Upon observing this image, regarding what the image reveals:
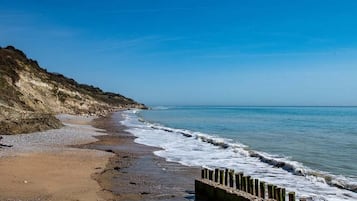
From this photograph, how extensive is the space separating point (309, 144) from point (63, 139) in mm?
17057

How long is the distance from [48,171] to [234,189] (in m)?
7.71

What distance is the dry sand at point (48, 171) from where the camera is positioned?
1145 centimetres

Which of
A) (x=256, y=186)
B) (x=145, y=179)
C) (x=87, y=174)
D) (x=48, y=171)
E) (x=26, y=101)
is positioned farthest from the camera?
(x=26, y=101)

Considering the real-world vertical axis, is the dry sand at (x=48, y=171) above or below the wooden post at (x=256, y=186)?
below

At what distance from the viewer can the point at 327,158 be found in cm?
2167

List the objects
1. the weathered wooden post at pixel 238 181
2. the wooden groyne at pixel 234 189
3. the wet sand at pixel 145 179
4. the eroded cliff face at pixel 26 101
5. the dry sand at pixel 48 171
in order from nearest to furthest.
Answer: the wooden groyne at pixel 234 189 → the weathered wooden post at pixel 238 181 → the dry sand at pixel 48 171 → the wet sand at pixel 145 179 → the eroded cliff face at pixel 26 101

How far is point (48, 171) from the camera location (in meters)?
14.8

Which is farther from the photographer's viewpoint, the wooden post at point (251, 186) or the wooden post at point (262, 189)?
the wooden post at point (251, 186)

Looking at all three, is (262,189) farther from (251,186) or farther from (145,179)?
(145,179)

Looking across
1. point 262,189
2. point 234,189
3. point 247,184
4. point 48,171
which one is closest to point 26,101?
point 48,171

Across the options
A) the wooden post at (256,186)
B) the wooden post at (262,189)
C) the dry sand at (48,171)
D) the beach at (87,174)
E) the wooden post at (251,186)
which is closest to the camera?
the wooden post at (262,189)

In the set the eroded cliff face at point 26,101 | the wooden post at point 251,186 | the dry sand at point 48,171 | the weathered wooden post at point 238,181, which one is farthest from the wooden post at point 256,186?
the eroded cliff face at point 26,101

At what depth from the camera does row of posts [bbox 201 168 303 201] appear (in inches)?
358

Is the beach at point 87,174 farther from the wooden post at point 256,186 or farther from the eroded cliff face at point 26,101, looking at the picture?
→ the eroded cliff face at point 26,101
